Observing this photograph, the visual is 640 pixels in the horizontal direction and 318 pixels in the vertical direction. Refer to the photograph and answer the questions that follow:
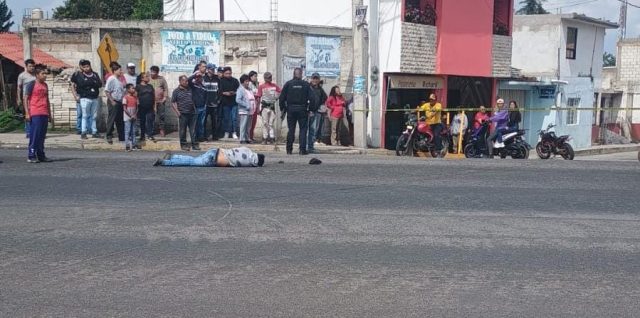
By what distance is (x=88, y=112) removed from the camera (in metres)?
19.1

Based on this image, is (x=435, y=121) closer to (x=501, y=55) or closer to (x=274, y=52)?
(x=274, y=52)

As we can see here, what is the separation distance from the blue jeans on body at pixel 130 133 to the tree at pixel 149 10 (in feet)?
94.3

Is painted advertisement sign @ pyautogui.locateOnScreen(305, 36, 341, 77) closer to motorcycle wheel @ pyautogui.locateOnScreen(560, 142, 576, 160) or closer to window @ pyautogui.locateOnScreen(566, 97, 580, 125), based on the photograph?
motorcycle wheel @ pyautogui.locateOnScreen(560, 142, 576, 160)

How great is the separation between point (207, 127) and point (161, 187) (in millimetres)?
9353

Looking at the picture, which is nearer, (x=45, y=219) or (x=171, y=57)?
(x=45, y=219)

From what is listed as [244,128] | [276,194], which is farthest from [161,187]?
[244,128]

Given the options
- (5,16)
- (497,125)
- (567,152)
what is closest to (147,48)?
(497,125)

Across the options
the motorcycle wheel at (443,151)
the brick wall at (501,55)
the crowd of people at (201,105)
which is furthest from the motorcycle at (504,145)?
the brick wall at (501,55)

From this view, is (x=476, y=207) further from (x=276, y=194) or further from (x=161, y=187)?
(x=161, y=187)

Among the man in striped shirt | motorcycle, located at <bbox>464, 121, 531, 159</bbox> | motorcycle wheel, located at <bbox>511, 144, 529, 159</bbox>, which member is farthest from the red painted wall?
the man in striped shirt

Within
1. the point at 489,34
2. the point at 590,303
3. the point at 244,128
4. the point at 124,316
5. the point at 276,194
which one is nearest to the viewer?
the point at 124,316

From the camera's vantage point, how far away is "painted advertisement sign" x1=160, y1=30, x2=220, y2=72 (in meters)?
21.4

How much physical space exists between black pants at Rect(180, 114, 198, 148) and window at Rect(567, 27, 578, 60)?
23.3m

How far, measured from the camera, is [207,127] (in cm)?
2095
